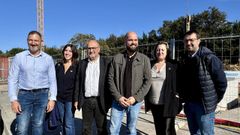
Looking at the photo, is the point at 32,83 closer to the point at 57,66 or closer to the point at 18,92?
the point at 18,92

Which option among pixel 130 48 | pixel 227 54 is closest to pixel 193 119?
pixel 130 48

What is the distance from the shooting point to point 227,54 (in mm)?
7223

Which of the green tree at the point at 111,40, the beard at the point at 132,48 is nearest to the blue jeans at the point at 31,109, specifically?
the beard at the point at 132,48

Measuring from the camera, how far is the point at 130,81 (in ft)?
14.5

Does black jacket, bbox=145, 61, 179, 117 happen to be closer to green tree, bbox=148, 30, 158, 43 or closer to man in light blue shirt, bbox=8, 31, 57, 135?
man in light blue shirt, bbox=8, 31, 57, 135

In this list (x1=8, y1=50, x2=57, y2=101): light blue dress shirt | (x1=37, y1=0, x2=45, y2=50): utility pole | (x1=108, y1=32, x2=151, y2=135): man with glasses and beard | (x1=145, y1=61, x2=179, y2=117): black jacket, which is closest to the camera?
(x1=8, y1=50, x2=57, y2=101): light blue dress shirt

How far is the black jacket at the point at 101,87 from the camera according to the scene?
184 inches

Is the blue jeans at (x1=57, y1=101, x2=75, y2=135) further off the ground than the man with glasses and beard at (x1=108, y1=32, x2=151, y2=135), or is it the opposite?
the man with glasses and beard at (x1=108, y1=32, x2=151, y2=135)

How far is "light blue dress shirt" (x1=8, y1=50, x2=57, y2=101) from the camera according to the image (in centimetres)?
430

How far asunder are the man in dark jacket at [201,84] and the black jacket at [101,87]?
3.99 feet

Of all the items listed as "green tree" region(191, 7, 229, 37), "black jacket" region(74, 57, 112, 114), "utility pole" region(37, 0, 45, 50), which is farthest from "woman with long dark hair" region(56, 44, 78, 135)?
"green tree" region(191, 7, 229, 37)

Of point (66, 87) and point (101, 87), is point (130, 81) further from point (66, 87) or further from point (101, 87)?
point (66, 87)

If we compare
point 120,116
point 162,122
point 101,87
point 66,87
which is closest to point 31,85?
point 66,87

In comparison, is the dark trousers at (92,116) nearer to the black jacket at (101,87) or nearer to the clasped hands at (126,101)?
the black jacket at (101,87)
